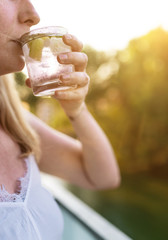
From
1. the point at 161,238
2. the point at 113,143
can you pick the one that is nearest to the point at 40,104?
the point at 113,143

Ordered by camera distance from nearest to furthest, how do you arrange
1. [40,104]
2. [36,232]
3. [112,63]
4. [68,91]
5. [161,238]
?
[36,232] → [68,91] → [161,238] → [112,63] → [40,104]

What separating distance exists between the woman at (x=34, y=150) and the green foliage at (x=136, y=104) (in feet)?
32.5

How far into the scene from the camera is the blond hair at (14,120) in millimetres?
1186

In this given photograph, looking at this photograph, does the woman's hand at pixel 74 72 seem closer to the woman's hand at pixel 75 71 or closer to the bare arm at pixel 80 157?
the woman's hand at pixel 75 71

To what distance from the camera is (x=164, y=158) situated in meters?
13.0

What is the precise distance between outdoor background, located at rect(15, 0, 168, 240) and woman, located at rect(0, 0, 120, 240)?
9029 millimetres

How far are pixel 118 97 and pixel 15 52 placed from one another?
43.5 ft

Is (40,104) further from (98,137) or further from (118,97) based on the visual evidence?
(98,137)

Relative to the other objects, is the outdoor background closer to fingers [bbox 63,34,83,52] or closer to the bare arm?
the bare arm

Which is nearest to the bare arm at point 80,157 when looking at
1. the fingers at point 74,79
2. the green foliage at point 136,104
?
the fingers at point 74,79

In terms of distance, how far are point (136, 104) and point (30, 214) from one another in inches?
458

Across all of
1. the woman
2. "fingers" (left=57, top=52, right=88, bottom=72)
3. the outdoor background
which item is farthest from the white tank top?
the outdoor background

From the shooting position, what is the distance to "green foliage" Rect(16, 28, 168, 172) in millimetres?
11789

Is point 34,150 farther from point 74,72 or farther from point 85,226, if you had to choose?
point 85,226
